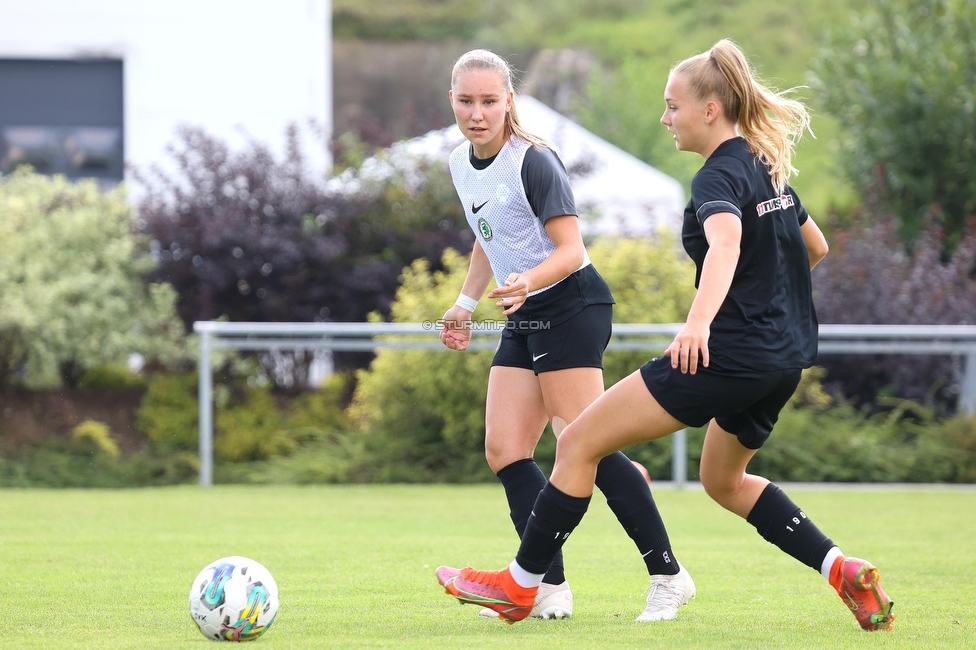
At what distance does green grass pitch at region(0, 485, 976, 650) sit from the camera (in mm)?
3656

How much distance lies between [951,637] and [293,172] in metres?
9.94

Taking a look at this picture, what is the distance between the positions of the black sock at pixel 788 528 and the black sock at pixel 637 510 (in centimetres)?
34

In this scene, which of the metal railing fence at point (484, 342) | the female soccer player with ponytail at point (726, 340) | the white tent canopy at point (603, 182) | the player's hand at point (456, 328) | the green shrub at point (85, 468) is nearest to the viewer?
the female soccer player with ponytail at point (726, 340)

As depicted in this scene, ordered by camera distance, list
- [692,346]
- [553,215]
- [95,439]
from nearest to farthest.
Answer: [692,346]
[553,215]
[95,439]

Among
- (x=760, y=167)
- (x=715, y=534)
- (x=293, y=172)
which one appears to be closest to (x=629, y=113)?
(x=293, y=172)

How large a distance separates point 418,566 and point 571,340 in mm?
1873

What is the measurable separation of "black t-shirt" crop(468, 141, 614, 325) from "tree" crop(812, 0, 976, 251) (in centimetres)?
1119

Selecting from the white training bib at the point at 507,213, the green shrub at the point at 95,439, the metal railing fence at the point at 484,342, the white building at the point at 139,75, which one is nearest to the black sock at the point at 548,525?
the white training bib at the point at 507,213

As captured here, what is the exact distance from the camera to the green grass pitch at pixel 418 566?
366 centimetres

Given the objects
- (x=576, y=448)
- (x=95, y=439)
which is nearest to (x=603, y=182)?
(x=95, y=439)

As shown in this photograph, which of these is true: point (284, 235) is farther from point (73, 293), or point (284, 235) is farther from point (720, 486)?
point (720, 486)

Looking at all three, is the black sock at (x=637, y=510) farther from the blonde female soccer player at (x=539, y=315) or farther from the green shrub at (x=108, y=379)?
the green shrub at (x=108, y=379)

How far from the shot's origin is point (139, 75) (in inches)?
663

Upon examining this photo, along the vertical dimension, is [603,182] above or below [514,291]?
above
